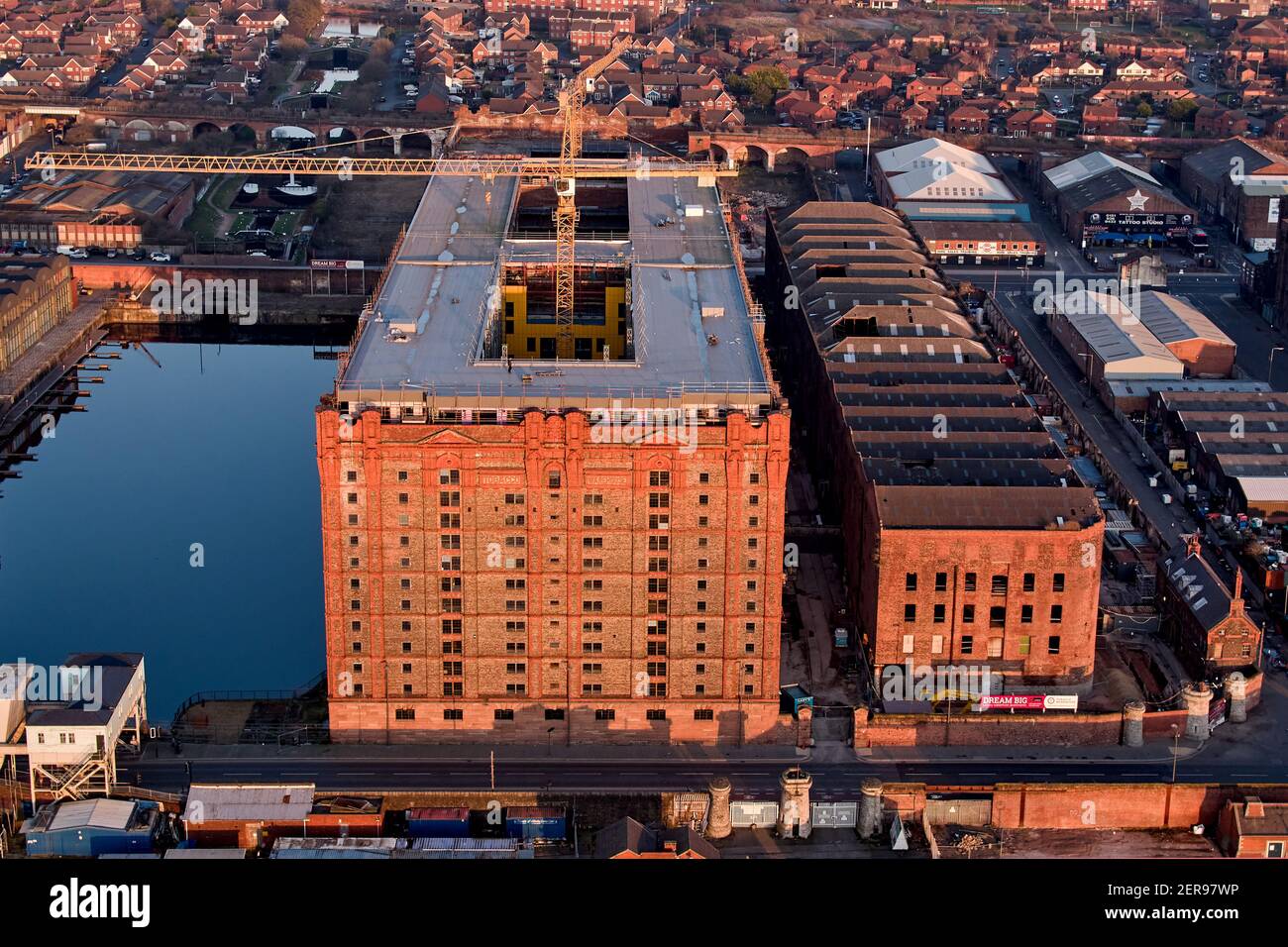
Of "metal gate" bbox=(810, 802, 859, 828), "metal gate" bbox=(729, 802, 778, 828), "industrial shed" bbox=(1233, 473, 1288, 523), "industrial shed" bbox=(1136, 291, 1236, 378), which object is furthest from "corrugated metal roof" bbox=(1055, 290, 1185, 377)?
"metal gate" bbox=(729, 802, 778, 828)

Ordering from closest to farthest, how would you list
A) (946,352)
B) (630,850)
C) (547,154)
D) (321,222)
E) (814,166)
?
(630,850), (946,352), (547,154), (321,222), (814,166)

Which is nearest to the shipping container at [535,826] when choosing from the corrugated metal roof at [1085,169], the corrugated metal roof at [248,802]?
the corrugated metal roof at [248,802]

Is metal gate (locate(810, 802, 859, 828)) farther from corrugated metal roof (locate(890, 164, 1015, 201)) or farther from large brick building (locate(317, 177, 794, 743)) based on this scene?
corrugated metal roof (locate(890, 164, 1015, 201))

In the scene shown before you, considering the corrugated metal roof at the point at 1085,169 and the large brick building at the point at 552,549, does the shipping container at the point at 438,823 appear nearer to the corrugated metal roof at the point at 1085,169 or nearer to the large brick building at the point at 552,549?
the large brick building at the point at 552,549

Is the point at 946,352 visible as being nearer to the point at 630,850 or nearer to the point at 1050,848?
the point at 1050,848

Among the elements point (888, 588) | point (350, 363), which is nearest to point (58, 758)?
point (350, 363)

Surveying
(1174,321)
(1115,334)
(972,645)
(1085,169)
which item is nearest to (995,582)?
(972,645)
